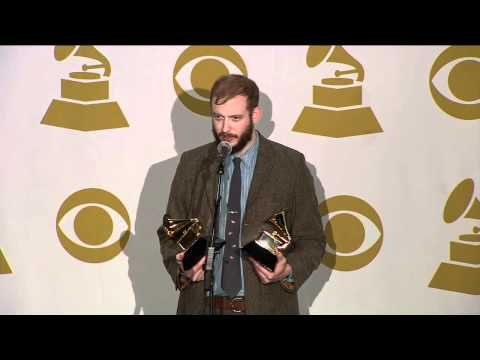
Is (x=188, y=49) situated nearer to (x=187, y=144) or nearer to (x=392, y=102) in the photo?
(x=187, y=144)

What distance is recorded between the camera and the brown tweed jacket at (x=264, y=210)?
3.60m

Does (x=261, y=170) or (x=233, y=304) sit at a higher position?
(x=261, y=170)

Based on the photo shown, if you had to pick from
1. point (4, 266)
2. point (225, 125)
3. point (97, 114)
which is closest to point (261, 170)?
point (225, 125)

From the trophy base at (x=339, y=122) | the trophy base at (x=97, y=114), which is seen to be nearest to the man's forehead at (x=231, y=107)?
the trophy base at (x=339, y=122)

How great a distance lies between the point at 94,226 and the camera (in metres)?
4.51

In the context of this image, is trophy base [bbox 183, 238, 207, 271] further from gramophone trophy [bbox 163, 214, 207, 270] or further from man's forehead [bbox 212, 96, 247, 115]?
man's forehead [bbox 212, 96, 247, 115]

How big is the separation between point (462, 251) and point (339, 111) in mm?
1227

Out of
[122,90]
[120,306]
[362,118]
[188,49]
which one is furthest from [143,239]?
[362,118]

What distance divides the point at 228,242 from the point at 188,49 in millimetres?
1481

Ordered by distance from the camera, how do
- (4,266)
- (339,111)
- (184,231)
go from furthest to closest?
(4,266)
(339,111)
(184,231)

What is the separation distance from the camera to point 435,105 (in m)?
4.41

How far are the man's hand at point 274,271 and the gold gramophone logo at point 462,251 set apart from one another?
1.40 meters

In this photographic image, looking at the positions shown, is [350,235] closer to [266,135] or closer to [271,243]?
[266,135]

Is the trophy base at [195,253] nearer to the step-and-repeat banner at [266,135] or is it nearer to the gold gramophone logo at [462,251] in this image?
the step-and-repeat banner at [266,135]
